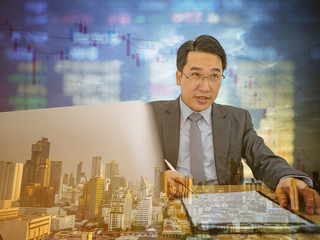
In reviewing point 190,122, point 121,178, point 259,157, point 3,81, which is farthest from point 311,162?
point 3,81

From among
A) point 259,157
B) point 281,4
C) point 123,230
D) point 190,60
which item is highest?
point 281,4

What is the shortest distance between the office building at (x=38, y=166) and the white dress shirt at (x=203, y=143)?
44.7 inches

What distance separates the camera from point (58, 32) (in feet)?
9.72

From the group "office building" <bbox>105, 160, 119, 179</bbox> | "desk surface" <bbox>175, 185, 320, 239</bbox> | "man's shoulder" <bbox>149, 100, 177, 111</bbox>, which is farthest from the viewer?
"man's shoulder" <bbox>149, 100, 177, 111</bbox>

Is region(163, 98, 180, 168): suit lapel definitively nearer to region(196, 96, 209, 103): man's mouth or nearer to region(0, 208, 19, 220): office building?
region(196, 96, 209, 103): man's mouth

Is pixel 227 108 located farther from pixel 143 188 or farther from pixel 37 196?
pixel 37 196

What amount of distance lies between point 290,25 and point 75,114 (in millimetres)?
2073

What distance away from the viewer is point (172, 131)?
2.79m

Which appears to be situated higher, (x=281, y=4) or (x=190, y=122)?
(x=281, y=4)

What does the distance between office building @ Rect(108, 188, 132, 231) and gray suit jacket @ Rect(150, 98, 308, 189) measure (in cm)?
47

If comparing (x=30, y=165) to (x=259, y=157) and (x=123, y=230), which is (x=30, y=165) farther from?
(x=259, y=157)

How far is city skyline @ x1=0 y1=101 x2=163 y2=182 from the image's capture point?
2.78 m

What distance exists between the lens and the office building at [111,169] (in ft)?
8.98

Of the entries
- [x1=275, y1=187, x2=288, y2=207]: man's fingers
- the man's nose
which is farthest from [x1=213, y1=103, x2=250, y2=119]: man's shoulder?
[x1=275, y1=187, x2=288, y2=207]: man's fingers
